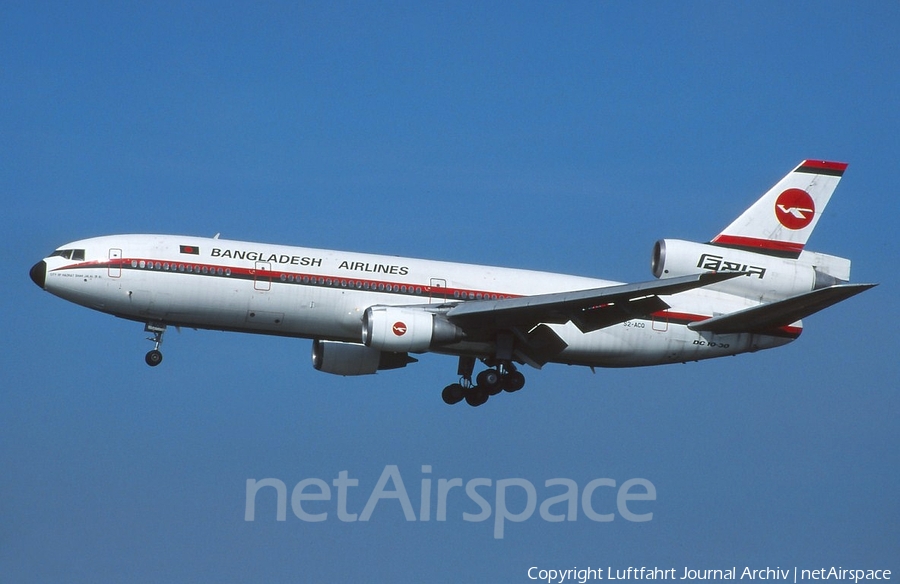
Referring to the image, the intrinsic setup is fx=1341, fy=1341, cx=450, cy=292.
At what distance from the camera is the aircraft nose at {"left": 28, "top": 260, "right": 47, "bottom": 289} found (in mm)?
44812

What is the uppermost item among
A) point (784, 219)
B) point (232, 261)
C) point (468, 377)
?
point (784, 219)

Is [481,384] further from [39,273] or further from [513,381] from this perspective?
[39,273]

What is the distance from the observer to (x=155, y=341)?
1811 inches

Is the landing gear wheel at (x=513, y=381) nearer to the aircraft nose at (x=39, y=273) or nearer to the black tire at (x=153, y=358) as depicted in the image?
the black tire at (x=153, y=358)

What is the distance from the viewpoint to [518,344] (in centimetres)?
4734

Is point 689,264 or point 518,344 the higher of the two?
point 689,264

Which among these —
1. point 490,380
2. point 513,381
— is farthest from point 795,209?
point 490,380

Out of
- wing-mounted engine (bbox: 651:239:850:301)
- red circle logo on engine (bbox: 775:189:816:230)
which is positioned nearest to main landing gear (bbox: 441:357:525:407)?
wing-mounted engine (bbox: 651:239:850:301)

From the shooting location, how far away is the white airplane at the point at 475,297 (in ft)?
146

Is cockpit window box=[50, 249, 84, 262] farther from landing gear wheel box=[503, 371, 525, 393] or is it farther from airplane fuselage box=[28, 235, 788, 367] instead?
landing gear wheel box=[503, 371, 525, 393]

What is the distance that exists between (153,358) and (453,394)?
11071 mm

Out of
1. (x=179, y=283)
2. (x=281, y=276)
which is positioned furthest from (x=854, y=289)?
(x=179, y=283)

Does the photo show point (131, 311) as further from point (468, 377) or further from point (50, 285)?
point (468, 377)

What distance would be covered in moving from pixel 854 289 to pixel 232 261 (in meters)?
20.2
